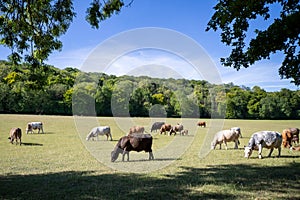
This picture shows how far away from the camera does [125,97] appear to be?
25719 mm

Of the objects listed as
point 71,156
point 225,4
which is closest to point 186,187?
point 225,4

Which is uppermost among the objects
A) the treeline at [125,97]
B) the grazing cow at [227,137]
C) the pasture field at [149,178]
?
the treeline at [125,97]

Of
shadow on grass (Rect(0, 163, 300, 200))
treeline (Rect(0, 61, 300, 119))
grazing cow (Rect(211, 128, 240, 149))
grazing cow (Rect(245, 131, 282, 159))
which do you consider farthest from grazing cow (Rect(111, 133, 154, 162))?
grazing cow (Rect(211, 128, 240, 149))

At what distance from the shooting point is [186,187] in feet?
24.8

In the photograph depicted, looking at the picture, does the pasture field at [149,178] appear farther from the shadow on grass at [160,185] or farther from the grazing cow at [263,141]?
the grazing cow at [263,141]

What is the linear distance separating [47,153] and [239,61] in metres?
11.4

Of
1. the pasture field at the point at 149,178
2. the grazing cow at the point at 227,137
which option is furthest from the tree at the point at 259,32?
the grazing cow at the point at 227,137

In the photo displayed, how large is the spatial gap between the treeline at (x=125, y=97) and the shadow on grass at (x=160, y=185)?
306cm

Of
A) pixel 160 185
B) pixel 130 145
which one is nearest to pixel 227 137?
pixel 130 145

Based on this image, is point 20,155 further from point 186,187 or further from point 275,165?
point 275,165

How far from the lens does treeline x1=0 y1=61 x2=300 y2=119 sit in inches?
826

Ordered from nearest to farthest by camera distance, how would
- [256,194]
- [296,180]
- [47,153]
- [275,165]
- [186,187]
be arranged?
[256,194]
[186,187]
[296,180]
[275,165]
[47,153]

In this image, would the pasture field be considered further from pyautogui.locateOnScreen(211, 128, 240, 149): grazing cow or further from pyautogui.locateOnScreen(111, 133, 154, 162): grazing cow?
pyautogui.locateOnScreen(211, 128, 240, 149): grazing cow

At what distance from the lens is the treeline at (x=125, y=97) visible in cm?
2099
